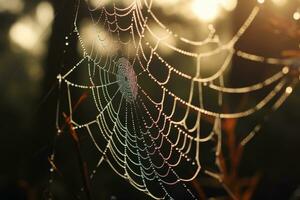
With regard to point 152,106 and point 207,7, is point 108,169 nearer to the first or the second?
point 152,106

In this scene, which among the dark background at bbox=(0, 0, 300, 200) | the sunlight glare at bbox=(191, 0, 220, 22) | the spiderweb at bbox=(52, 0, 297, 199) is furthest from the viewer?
the dark background at bbox=(0, 0, 300, 200)

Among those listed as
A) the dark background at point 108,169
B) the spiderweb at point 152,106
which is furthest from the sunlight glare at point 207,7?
the dark background at point 108,169

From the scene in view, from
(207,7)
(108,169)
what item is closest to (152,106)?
(108,169)

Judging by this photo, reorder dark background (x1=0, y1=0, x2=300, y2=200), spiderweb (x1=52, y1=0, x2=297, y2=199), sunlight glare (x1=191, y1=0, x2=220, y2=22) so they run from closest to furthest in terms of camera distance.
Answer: sunlight glare (x1=191, y1=0, x2=220, y2=22) → spiderweb (x1=52, y1=0, x2=297, y2=199) → dark background (x1=0, y1=0, x2=300, y2=200)

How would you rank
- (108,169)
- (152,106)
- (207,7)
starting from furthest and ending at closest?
1. (152,106)
2. (108,169)
3. (207,7)

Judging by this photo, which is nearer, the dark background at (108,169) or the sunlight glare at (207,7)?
the sunlight glare at (207,7)

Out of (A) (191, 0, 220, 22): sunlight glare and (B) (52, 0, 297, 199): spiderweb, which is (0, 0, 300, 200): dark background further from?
(A) (191, 0, 220, 22): sunlight glare

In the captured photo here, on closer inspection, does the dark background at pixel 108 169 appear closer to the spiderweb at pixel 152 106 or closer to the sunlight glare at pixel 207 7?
the spiderweb at pixel 152 106

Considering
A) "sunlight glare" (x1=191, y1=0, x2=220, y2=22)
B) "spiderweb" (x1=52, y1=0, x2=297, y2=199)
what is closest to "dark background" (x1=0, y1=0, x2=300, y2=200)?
"spiderweb" (x1=52, y1=0, x2=297, y2=199)

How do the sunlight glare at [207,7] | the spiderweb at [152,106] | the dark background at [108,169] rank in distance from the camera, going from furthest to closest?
the dark background at [108,169], the spiderweb at [152,106], the sunlight glare at [207,7]

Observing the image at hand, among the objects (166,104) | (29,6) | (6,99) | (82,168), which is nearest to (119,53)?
(82,168)

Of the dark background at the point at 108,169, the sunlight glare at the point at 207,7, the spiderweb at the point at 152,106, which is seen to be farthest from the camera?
the dark background at the point at 108,169

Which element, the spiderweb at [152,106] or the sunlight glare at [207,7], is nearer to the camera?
the sunlight glare at [207,7]
